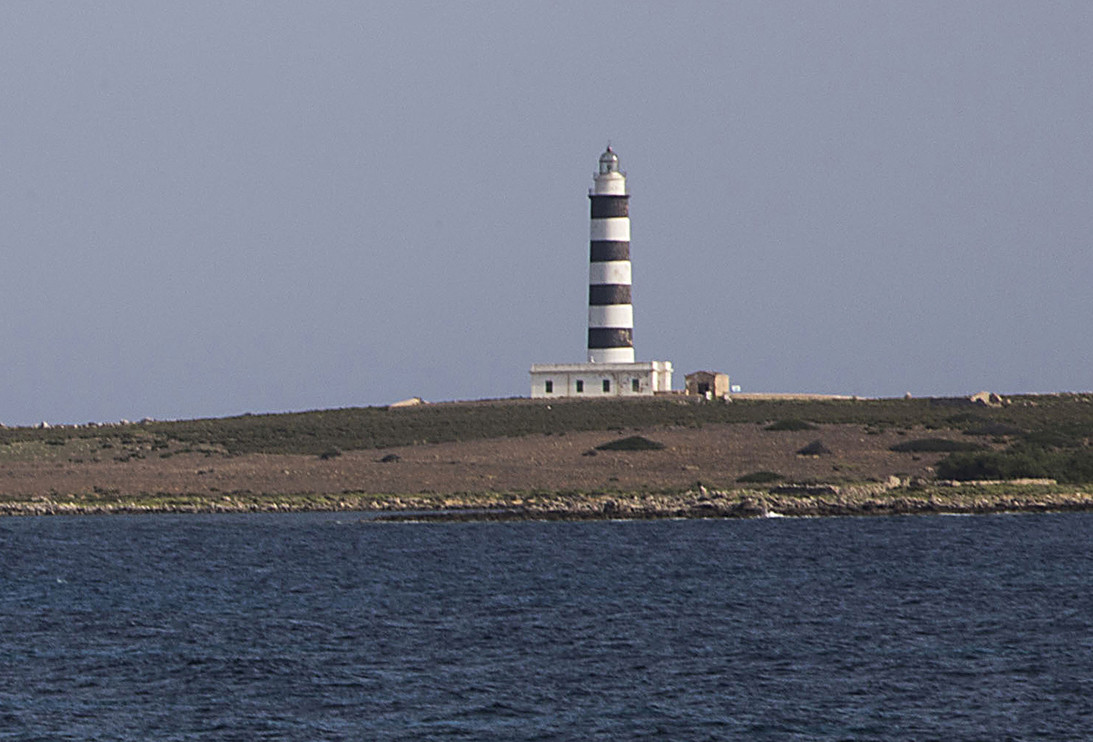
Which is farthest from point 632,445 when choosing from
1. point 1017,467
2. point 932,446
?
point 1017,467

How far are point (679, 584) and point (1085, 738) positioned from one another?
2279 centimetres

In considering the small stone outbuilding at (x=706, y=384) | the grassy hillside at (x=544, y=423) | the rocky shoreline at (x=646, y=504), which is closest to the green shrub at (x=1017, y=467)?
the rocky shoreline at (x=646, y=504)

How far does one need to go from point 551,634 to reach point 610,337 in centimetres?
6773

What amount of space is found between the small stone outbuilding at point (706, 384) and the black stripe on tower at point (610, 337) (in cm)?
558

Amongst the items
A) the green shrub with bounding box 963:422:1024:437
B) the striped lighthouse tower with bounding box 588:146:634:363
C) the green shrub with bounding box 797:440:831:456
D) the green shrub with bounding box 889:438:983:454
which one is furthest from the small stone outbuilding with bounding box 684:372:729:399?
the green shrub with bounding box 889:438:983:454

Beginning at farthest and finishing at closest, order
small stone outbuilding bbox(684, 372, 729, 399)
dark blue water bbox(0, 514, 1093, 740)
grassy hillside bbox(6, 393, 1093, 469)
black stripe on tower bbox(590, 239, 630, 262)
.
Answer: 1. small stone outbuilding bbox(684, 372, 729, 399)
2. black stripe on tower bbox(590, 239, 630, 262)
3. grassy hillside bbox(6, 393, 1093, 469)
4. dark blue water bbox(0, 514, 1093, 740)

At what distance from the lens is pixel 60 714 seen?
28.3m

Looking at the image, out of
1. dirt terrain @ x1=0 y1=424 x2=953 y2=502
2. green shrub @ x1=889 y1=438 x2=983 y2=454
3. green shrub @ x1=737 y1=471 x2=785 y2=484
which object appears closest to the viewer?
green shrub @ x1=737 y1=471 x2=785 y2=484

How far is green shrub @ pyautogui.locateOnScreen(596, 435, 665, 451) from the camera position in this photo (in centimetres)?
8525

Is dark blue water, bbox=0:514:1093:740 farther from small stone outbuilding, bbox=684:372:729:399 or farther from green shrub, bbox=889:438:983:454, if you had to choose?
small stone outbuilding, bbox=684:372:729:399

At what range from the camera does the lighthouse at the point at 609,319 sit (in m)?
103

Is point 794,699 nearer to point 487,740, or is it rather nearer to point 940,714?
point 940,714

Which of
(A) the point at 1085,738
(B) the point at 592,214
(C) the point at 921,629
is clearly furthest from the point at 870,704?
(B) the point at 592,214

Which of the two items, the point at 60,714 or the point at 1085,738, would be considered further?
the point at 60,714
